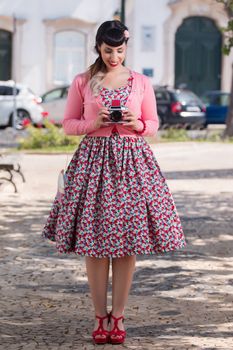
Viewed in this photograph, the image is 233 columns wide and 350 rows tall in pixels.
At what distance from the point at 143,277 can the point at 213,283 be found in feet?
1.87

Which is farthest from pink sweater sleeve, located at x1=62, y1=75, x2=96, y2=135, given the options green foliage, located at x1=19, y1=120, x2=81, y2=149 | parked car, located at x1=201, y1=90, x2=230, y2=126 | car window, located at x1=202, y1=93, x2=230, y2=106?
car window, located at x1=202, y1=93, x2=230, y2=106

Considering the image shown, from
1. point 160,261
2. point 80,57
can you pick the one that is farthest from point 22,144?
point 80,57

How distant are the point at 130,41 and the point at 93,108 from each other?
38.9m

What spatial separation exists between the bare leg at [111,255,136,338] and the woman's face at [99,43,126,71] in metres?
1.03

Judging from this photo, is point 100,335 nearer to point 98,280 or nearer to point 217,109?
point 98,280

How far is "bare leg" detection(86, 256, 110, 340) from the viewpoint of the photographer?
6852mm

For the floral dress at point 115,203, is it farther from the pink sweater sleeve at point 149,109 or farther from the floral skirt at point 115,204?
the pink sweater sleeve at point 149,109

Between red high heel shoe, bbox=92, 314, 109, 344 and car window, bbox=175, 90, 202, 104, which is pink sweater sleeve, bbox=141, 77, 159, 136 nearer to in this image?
red high heel shoe, bbox=92, 314, 109, 344

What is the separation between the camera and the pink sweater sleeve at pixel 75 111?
6.89 metres

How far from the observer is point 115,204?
22.0 ft

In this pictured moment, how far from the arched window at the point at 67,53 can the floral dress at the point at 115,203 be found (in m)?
38.9

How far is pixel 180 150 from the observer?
26.9 metres

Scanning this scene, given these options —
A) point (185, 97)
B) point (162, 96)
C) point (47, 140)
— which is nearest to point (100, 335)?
point (47, 140)

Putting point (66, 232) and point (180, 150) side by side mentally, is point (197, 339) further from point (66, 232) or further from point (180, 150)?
point (180, 150)
